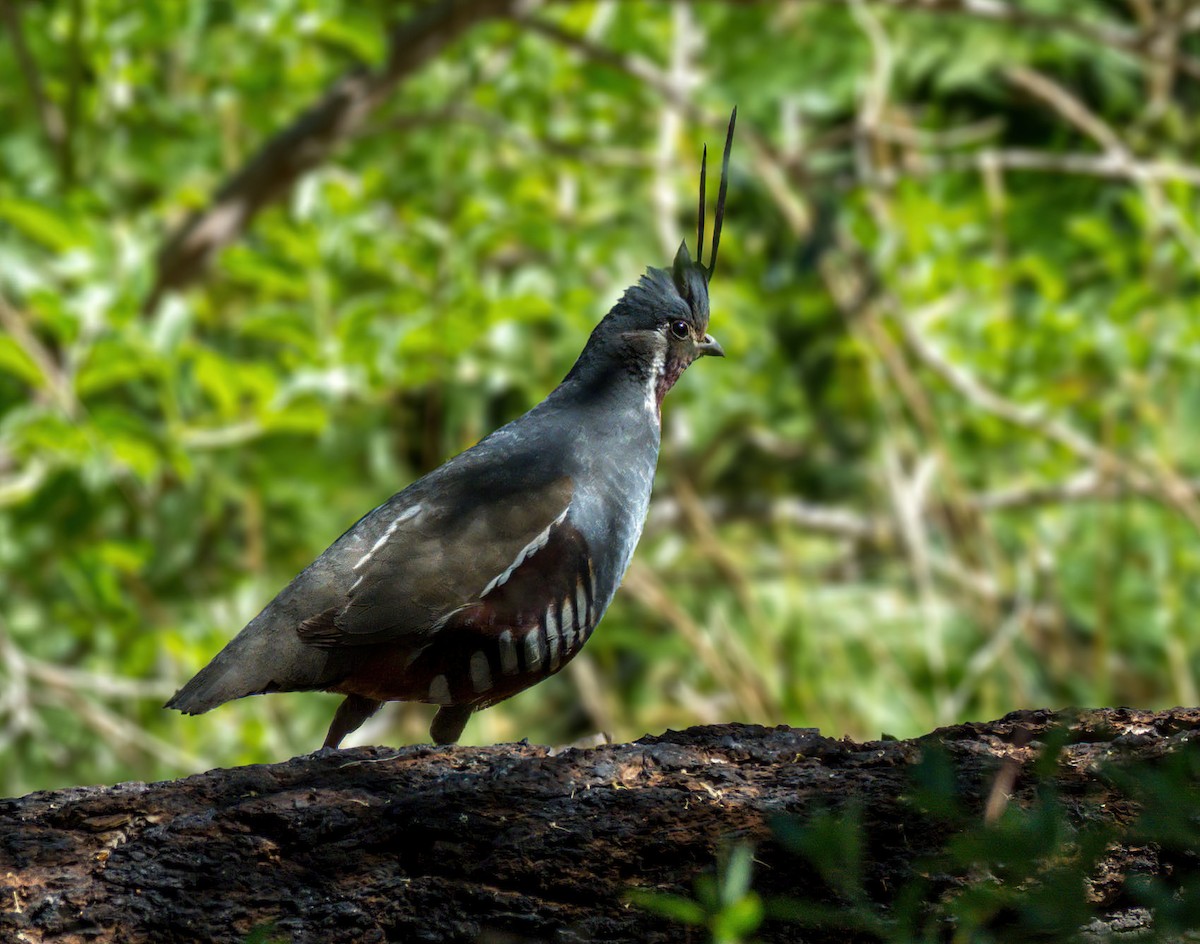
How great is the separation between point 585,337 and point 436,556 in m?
4.22

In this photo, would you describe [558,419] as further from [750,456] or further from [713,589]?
[750,456]

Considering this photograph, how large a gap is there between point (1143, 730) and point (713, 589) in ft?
19.8

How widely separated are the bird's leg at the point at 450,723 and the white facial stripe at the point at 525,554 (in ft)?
1.25

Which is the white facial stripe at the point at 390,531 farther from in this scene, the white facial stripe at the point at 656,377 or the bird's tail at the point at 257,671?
the white facial stripe at the point at 656,377

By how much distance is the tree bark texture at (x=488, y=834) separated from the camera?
9.27 feet

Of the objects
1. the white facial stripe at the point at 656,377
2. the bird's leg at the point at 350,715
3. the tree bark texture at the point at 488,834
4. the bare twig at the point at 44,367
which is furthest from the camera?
the bare twig at the point at 44,367

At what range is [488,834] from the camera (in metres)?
2.99

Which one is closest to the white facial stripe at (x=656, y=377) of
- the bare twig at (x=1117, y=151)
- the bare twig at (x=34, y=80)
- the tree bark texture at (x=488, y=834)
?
the tree bark texture at (x=488, y=834)

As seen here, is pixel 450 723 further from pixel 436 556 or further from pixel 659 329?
pixel 659 329

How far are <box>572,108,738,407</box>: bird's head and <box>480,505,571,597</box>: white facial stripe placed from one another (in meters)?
0.75

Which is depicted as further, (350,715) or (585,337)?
(585,337)

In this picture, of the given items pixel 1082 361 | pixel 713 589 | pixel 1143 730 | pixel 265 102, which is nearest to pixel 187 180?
pixel 265 102

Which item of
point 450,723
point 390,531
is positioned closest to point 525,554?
point 390,531

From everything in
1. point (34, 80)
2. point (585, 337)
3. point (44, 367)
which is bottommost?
point (585, 337)
